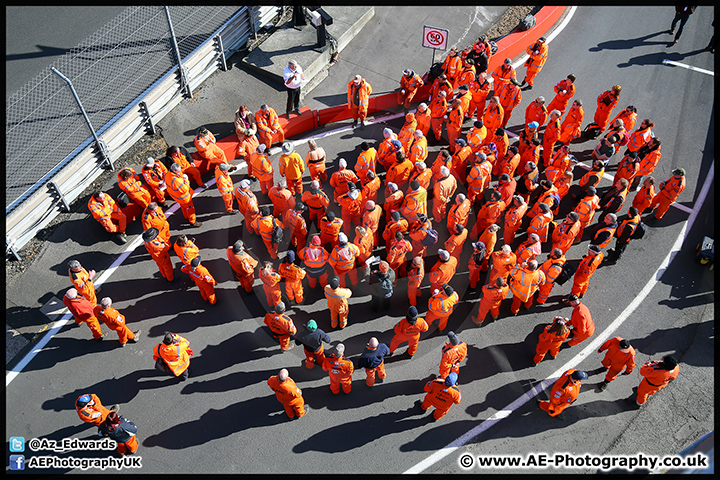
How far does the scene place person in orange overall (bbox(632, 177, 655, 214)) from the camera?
11.9 meters

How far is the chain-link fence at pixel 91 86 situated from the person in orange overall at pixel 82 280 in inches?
115

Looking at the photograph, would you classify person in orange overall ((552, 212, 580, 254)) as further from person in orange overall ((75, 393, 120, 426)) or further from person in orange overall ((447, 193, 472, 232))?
person in orange overall ((75, 393, 120, 426))

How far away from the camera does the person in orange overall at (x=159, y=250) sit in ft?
33.9

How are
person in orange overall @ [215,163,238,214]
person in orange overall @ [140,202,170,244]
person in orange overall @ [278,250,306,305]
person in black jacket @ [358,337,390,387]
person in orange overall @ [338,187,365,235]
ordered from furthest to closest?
person in orange overall @ [215,163,238,214]
person in orange overall @ [338,187,365,235]
person in orange overall @ [140,202,170,244]
person in orange overall @ [278,250,306,305]
person in black jacket @ [358,337,390,387]

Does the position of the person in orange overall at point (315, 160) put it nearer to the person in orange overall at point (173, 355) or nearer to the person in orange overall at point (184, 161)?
Result: the person in orange overall at point (184, 161)

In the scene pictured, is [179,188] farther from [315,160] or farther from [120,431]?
[120,431]

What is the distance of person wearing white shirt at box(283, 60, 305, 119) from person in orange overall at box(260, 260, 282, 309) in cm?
519

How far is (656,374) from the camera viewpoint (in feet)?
30.4

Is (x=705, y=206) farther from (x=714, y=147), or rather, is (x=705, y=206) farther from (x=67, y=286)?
(x=67, y=286)

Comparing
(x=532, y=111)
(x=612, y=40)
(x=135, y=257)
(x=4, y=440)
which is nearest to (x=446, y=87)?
(x=532, y=111)

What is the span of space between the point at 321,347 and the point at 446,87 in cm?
715

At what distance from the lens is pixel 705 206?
42.7 feet

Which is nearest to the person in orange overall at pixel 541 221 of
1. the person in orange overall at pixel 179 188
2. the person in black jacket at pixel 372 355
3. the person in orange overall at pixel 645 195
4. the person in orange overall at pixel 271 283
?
the person in orange overall at pixel 645 195

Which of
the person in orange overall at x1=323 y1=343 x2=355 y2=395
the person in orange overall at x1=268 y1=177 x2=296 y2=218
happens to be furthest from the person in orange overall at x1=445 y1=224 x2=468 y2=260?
the person in orange overall at x1=268 y1=177 x2=296 y2=218
